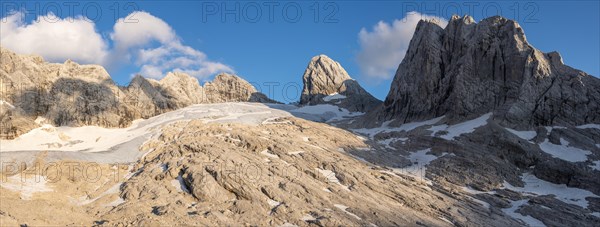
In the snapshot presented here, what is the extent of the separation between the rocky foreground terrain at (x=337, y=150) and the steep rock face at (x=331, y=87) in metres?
19.8

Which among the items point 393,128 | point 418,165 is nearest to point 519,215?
point 418,165

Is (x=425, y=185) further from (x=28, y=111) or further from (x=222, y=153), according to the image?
(x=28, y=111)

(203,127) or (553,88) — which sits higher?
(553,88)

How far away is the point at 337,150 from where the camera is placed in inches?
2596

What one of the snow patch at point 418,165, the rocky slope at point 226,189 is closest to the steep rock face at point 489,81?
the snow patch at point 418,165

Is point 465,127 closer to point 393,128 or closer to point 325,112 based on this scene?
point 393,128

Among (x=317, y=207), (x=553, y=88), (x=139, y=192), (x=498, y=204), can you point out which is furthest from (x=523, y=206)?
(x=139, y=192)

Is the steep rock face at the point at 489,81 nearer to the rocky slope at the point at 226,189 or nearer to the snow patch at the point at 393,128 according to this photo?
the snow patch at the point at 393,128

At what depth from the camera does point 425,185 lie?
56.4 m

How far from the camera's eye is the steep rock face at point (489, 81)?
76125mm

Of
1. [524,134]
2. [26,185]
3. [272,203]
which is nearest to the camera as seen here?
[272,203]

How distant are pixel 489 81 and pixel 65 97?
84.2 m

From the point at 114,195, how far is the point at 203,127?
24235 millimetres

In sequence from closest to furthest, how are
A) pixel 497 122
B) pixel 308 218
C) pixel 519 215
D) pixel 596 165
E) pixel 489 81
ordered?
pixel 308 218 < pixel 519 215 < pixel 596 165 < pixel 497 122 < pixel 489 81
